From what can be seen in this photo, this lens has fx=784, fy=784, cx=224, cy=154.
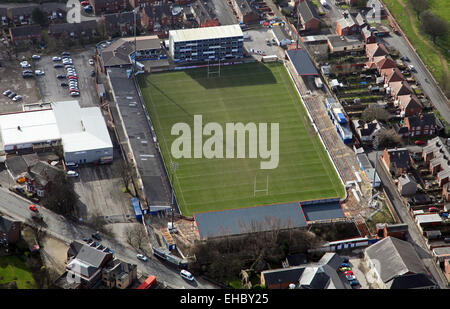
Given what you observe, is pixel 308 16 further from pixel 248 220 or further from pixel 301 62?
pixel 248 220

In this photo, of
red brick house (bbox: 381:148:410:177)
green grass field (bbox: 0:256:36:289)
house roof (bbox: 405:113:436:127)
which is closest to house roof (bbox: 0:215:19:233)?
green grass field (bbox: 0:256:36:289)

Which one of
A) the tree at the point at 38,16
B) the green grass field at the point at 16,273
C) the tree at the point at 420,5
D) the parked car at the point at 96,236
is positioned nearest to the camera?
the green grass field at the point at 16,273

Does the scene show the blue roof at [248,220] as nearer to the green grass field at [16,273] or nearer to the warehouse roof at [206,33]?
the green grass field at [16,273]

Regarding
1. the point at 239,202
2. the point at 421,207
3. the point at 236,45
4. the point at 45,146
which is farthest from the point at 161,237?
the point at 236,45

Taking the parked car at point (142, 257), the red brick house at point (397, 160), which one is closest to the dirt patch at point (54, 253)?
the parked car at point (142, 257)

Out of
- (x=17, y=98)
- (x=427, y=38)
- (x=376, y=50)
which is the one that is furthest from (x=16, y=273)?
(x=427, y=38)

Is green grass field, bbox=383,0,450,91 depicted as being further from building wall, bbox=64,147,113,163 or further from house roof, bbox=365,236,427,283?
building wall, bbox=64,147,113,163

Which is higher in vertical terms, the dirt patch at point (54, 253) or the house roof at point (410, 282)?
the dirt patch at point (54, 253)
